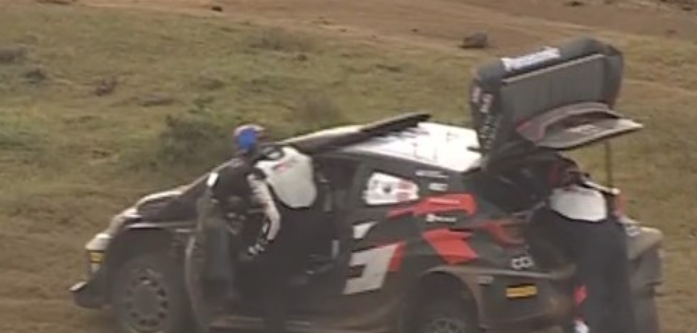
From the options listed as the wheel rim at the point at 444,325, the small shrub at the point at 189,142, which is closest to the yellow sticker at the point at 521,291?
the wheel rim at the point at 444,325

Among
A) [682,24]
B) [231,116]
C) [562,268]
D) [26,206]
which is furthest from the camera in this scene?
[682,24]

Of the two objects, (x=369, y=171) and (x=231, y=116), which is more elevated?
(x=369, y=171)

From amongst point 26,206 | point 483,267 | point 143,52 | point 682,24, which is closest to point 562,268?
point 483,267

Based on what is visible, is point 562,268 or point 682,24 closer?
point 562,268

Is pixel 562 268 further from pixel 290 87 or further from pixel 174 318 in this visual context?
pixel 290 87

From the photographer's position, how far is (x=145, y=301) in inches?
523

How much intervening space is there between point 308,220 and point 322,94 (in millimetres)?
10749

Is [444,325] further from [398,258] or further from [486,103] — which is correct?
[486,103]

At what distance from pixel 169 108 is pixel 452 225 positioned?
1119 centimetres

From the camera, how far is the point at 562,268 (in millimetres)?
11664

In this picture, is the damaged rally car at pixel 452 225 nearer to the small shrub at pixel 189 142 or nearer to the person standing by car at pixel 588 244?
the person standing by car at pixel 588 244

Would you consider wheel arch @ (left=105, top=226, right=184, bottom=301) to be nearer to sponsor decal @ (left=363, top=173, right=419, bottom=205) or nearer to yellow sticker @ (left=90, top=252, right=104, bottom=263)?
yellow sticker @ (left=90, top=252, right=104, bottom=263)

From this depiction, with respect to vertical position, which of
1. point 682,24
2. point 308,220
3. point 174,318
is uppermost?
point 308,220

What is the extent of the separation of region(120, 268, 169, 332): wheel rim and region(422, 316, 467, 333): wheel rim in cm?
202
